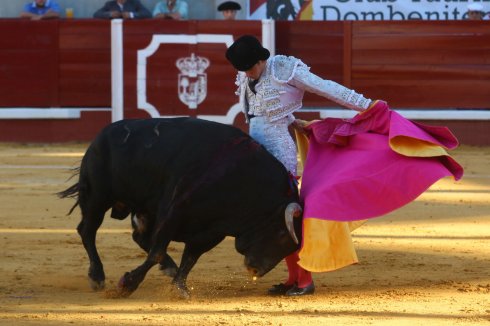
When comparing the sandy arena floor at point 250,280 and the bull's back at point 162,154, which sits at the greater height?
the bull's back at point 162,154

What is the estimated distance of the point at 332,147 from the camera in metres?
4.52

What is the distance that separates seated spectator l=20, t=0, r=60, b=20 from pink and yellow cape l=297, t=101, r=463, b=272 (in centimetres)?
695

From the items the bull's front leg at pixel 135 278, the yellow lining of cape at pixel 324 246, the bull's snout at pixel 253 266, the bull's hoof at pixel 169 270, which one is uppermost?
the yellow lining of cape at pixel 324 246

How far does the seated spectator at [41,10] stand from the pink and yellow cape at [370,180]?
6.95 m

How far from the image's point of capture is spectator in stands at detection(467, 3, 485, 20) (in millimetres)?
10500

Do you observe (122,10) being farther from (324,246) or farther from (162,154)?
(324,246)

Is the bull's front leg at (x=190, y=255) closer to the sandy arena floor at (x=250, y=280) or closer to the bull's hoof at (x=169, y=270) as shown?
the sandy arena floor at (x=250, y=280)

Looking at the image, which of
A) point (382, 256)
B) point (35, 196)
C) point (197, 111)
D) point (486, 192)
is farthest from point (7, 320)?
point (197, 111)

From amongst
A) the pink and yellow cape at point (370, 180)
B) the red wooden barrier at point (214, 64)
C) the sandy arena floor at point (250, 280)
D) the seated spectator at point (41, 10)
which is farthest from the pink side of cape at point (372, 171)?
the seated spectator at point (41, 10)

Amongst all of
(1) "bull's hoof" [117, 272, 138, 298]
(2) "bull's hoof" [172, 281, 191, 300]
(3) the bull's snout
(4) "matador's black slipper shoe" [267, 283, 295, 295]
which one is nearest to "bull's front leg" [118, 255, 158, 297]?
(1) "bull's hoof" [117, 272, 138, 298]

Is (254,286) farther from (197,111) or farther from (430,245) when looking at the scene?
(197,111)

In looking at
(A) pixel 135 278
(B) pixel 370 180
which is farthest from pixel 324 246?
(A) pixel 135 278

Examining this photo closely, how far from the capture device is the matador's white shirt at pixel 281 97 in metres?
4.31

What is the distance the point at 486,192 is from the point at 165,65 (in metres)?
4.00
